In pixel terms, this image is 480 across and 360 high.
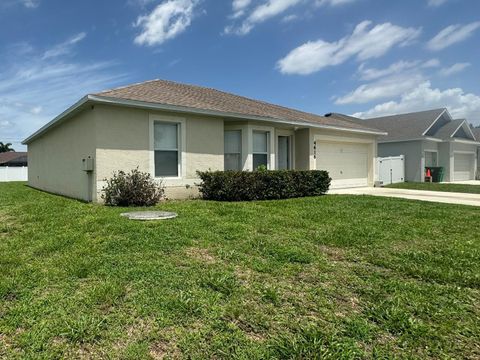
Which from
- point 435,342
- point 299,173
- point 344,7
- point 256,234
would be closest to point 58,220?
→ point 256,234

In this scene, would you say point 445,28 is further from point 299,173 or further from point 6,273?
point 6,273

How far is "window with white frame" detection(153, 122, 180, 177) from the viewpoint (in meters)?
10.4

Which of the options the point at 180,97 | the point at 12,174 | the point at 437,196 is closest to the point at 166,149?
the point at 180,97

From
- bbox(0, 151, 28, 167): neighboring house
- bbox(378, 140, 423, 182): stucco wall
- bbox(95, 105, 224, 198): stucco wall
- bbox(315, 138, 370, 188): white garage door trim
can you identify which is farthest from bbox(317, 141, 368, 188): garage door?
bbox(0, 151, 28, 167): neighboring house

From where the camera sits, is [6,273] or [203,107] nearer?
[6,273]

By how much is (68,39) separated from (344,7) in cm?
1079

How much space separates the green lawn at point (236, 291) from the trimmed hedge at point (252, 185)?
3.87 m

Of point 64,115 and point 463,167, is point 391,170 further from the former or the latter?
point 64,115

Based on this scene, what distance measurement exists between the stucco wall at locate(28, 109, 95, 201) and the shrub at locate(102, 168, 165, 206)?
3.76 feet

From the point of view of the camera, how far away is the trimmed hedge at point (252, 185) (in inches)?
403

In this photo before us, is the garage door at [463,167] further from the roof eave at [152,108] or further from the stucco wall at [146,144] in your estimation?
the stucco wall at [146,144]

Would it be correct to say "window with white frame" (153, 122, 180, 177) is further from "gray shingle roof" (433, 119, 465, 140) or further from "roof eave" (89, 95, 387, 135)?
"gray shingle roof" (433, 119, 465, 140)

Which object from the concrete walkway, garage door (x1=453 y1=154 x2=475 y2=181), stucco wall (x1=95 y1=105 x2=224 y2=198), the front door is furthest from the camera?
garage door (x1=453 y1=154 x2=475 y2=181)

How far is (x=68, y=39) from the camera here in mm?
12844
